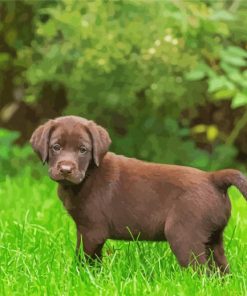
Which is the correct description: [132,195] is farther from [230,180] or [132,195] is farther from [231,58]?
[231,58]

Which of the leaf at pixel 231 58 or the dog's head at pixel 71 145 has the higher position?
the leaf at pixel 231 58

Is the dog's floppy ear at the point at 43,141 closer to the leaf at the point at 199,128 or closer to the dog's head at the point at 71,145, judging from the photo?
the dog's head at the point at 71,145

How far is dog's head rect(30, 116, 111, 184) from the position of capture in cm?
443

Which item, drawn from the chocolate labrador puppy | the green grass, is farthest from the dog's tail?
the green grass

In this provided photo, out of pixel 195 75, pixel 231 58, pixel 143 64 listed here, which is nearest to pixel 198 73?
pixel 195 75

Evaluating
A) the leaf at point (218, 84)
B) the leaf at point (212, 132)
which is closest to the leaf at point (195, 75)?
the leaf at point (218, 84)

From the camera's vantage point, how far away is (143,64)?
26.7 ft

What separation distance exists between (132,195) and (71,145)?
0.44 m

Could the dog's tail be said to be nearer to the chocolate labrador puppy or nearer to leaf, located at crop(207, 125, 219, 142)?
the chocolate labrador puppy

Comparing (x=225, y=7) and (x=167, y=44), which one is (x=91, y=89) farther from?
(x=225, y=7)

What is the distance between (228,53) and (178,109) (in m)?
1.81

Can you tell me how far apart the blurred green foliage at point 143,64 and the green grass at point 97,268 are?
2195mm

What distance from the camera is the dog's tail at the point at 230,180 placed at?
4422mm

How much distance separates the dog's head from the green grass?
0.53 meters
